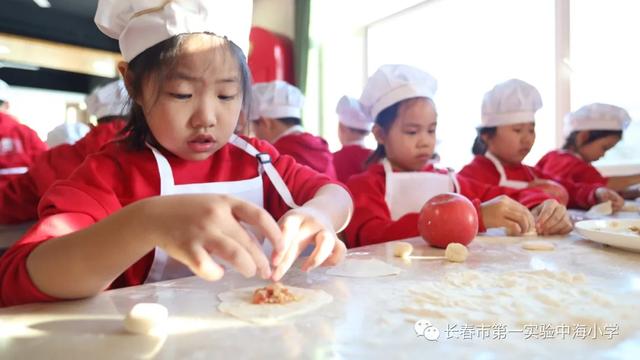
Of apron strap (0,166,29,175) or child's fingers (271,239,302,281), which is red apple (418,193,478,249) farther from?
apron strap (0,166,29,175)

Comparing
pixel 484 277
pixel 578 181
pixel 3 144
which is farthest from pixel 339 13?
pixel 484 277

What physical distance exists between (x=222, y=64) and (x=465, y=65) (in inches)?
109

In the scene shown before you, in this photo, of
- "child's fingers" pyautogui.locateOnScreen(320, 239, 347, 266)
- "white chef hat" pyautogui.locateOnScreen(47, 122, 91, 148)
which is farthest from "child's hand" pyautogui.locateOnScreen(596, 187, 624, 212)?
"white chef hat" pyautogui.locateOnScreen(47, 122, 91, 148)

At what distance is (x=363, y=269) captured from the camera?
674 mm

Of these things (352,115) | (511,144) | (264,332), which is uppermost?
(352,115)

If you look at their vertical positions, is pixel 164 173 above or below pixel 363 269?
above

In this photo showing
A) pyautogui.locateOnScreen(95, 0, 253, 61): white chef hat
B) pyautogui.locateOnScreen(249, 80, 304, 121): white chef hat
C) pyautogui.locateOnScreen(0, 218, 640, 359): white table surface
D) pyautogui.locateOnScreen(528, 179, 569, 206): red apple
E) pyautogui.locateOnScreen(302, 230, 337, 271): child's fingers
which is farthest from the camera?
pyautogui.locateOnScreen(249, 80, 304, 121): white chef hat

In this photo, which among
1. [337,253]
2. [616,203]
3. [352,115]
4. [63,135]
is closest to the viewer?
[337,253]

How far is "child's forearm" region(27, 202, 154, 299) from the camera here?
0.51 m

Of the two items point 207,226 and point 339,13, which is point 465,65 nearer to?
point 339,13

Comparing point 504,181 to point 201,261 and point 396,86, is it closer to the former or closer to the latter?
point 396,86

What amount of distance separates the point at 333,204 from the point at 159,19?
416 millimetres

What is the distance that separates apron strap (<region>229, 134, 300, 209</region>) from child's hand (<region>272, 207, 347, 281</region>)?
251 mm

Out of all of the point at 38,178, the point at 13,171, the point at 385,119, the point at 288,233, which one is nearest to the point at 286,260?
the point at 288,233
